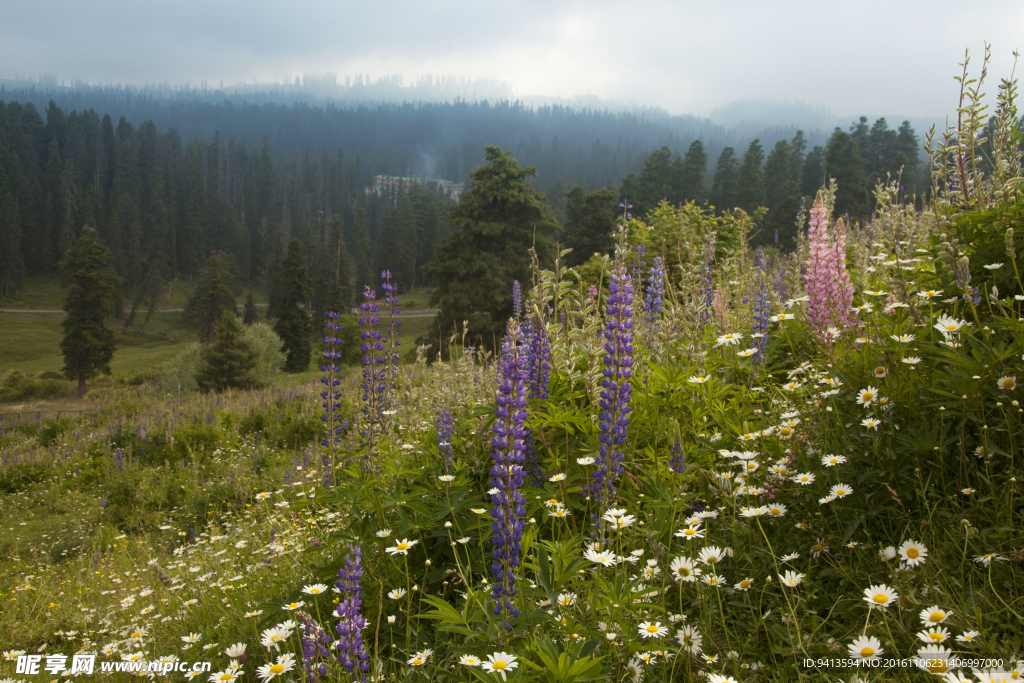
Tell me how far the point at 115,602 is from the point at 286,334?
47.2 metres

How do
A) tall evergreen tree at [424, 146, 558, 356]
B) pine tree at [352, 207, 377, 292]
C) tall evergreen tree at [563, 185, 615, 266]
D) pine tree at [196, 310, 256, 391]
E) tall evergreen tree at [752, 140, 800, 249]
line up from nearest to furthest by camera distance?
tall evergreen tree at [424, 146, 558, 356]
pine tree at [196, 310, 256, 391]
tall evergreen tree at [563, 185, 615, 266]
tall evergreen tree at [752, 140, 800, 249]
pine tree at [352, 207, 377, 292]

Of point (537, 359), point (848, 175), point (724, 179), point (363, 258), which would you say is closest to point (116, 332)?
point (363, 258)

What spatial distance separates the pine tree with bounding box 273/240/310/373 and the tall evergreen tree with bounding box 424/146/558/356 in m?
20.9

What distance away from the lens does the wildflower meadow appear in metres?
1.82

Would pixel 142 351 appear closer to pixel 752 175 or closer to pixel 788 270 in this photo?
pixel 788 270

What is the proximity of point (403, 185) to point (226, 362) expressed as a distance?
419 ft

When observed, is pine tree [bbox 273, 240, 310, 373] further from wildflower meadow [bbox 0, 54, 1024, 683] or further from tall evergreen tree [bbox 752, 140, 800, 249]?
wildflower meadow [bbox 0, 54, 1024, 683]

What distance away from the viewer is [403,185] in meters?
152

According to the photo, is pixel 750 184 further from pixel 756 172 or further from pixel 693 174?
pixel 693 174

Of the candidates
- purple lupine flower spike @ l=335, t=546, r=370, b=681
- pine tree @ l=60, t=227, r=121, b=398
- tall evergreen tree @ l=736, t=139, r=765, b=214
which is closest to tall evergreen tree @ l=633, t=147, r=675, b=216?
tall evergreen tree @ l=736, t=139, r=765, b=214

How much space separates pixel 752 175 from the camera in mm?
70125

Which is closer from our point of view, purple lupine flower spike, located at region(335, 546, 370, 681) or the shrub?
purple lupine flower spike, located at region(335, 546, 370, 681)

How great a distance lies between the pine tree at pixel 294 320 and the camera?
48500mm

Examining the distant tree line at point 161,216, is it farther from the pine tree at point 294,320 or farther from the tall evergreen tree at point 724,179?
the tall evergreen tree at point 724,179
